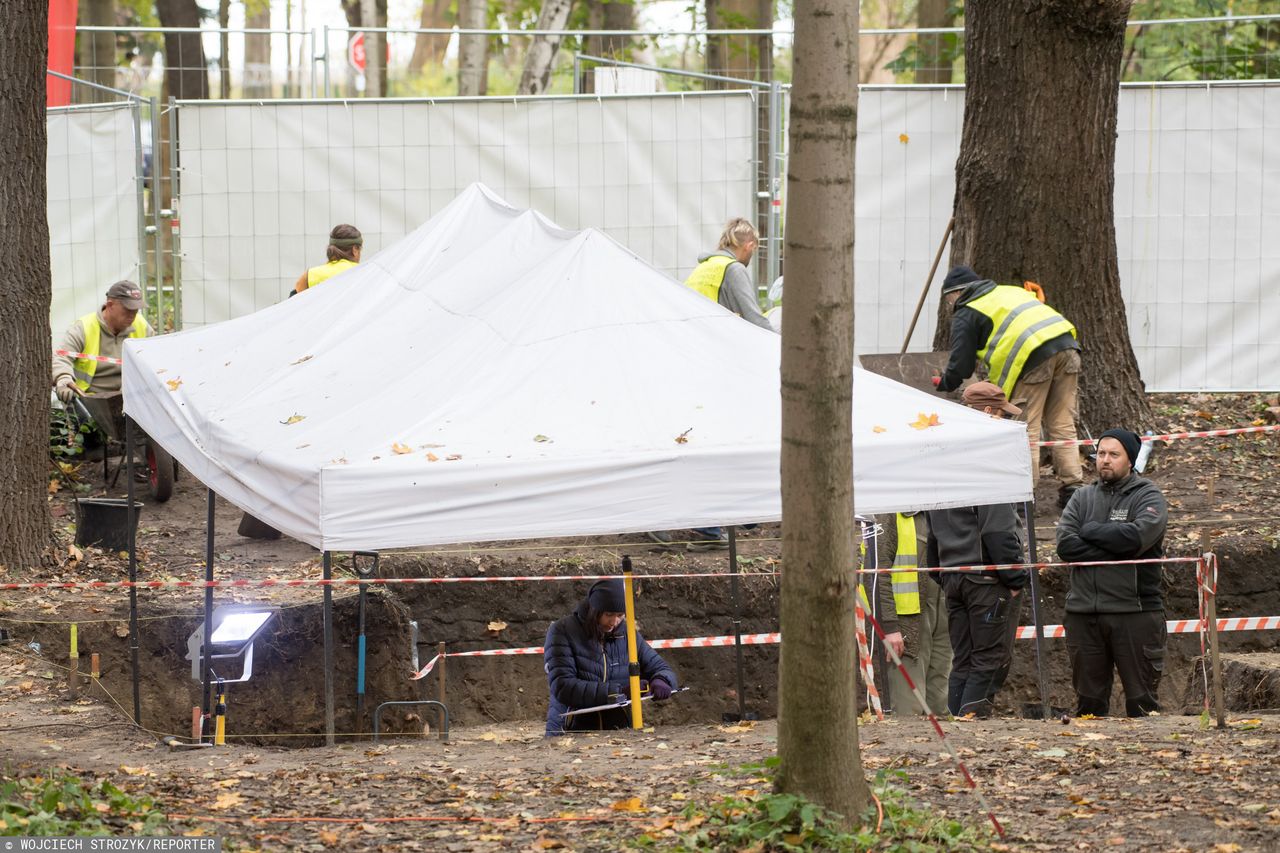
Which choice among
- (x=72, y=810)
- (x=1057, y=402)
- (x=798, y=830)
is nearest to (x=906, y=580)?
(x=1057, y=402)

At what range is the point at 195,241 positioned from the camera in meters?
12.6

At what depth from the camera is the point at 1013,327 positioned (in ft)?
32.8

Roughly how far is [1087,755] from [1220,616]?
4.62 m

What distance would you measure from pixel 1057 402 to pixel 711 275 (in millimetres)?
2597

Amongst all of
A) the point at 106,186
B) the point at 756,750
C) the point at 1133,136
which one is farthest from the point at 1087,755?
the point at 106,186

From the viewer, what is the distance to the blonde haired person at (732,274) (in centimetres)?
998

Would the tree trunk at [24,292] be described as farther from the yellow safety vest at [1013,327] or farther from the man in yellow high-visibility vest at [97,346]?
the yellow safety vest at [1013,327]

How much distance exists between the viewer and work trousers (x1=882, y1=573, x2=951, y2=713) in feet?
27.8

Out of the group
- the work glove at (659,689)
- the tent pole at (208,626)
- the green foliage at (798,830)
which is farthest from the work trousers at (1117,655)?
the tent pole at (208,626)

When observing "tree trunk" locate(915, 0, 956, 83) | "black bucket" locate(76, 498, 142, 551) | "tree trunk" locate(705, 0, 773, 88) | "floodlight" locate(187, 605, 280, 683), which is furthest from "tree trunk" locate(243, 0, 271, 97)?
"floodlight" locate(187, 605, 280, 683)

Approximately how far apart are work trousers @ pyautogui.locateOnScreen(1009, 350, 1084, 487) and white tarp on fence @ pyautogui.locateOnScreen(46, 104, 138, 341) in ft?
24.7

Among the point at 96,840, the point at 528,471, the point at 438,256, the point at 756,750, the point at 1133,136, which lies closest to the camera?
the point at 96,840

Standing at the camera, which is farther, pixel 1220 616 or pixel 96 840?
pixel 1220 616

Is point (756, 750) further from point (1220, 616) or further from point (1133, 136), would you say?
point (1133, 136)
